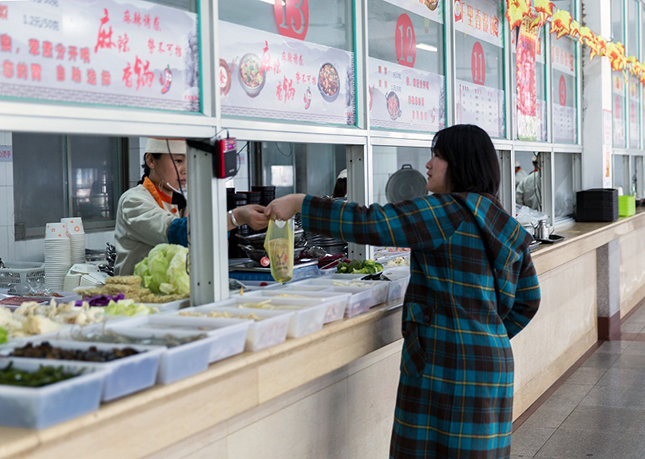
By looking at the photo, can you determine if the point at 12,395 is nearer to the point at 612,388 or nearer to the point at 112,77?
the point at 112,77

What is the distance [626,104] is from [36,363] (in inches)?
397

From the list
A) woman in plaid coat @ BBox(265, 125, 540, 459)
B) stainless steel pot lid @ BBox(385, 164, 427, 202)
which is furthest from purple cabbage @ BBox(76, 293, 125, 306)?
stainless steel pot lid @ BBox(385, 164, 427, 202)

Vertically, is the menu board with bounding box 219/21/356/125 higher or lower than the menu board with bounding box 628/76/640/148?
lower

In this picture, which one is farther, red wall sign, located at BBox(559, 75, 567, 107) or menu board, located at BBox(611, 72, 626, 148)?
menu board, located at BBox(611, 72, 626, 148)

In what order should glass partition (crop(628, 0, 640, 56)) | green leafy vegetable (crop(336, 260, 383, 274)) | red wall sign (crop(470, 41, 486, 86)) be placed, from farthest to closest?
1. glass partition (crop(628, 0, 640, 56))
2. red wall sign (crop(470, 41, 486, 86))
3. green leafy vegetable (crop(336, 260, 383, 274))

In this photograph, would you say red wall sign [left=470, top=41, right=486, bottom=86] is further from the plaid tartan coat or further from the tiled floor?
the plaid tartan coat

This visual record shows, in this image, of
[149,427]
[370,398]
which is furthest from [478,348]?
[149,427]

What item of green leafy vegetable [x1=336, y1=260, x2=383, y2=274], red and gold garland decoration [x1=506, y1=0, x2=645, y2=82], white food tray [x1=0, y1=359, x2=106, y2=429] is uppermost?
red and gold garland decoration [x1=506, y1=0, x2=645, y2=82]

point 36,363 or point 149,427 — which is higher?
point 36,363

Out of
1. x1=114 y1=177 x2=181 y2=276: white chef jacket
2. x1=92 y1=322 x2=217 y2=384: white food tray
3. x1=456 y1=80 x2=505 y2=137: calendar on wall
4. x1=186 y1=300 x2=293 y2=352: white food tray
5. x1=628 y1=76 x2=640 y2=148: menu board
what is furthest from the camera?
x1=628 y1=76 x2=640 y2=148: menu board

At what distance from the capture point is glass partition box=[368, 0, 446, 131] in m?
3.90

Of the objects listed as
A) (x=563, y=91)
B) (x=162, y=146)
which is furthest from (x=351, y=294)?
(x=563, y=91)

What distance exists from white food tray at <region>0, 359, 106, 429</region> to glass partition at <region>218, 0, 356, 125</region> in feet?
4.45

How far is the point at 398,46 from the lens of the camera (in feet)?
13.6
